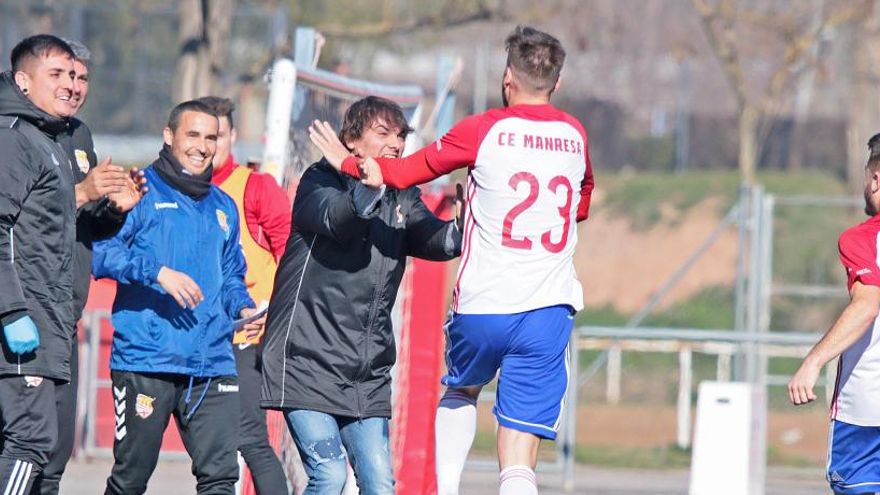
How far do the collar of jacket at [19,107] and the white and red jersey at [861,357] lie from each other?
324 cm

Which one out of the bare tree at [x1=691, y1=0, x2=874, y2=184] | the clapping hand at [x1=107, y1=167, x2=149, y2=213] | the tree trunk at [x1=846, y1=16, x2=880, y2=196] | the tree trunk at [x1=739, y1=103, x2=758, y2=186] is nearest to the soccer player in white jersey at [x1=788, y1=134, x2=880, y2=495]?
the clapping hand at [x1=107, y1=167, x2=149, y2=213]

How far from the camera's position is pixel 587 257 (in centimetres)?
3309

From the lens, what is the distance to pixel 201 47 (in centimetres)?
1559

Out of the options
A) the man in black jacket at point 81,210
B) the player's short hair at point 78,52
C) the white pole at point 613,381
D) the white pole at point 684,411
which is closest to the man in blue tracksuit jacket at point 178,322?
the man in black jacket at point 81,210

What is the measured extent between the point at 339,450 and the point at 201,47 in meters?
10.2

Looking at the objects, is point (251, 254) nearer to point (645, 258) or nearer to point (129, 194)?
point (129, 194)

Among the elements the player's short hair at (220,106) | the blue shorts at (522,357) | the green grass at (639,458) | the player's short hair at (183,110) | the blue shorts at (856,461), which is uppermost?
the player's short hair at (220,106)

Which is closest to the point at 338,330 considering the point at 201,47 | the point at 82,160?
the point at 82,160

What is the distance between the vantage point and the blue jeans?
5965 mm

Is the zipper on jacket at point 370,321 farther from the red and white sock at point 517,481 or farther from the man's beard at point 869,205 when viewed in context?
the man's beard at point 869,205

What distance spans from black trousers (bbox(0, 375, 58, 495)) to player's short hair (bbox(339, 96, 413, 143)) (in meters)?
1.56

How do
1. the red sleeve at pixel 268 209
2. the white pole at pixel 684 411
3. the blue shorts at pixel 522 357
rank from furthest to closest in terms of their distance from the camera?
the white pole at pixel 684 411, the red sleeve at pixel 268 209, the blue shorts at pixel 522 357

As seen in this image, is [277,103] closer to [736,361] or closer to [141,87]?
[736,361]

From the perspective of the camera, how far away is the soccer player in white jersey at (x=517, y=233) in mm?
5738
